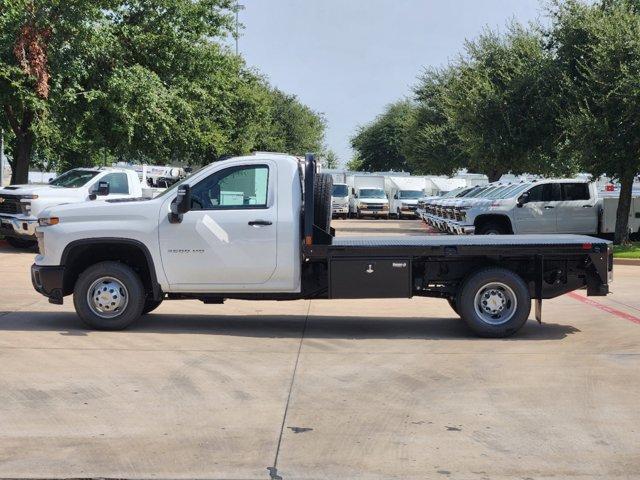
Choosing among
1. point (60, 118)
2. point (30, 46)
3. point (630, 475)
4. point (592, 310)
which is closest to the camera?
point (630, 475)

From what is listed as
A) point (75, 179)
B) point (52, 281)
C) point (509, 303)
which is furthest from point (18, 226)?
point (509, 303)

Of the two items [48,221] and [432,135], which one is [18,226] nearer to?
[48,221]

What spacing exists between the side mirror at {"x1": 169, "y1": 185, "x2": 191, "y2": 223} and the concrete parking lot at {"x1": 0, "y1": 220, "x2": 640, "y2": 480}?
1323 mm

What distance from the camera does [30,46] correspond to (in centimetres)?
2355

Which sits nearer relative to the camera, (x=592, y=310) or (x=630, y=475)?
(x=630, y=475)

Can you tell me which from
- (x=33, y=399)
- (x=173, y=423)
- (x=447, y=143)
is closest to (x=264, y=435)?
(x=173, y=423)

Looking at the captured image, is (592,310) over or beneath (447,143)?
beneath

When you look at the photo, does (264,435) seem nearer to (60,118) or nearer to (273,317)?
(273,317)

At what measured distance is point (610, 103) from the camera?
951 inches

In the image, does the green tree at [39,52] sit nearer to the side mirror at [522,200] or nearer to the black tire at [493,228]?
the black tire at [493,228]

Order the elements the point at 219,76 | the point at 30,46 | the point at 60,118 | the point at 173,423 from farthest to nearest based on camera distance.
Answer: the point at 219,76 < the point at 60,118 < the point at 30,46 < the point at 173,423

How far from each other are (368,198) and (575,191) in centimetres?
2674

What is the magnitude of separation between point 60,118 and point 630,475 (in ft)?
73.9

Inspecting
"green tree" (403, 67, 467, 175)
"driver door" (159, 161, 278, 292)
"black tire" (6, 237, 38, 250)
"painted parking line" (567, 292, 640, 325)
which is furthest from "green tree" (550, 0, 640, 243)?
"green tree" (403, 67, 467, 175)
